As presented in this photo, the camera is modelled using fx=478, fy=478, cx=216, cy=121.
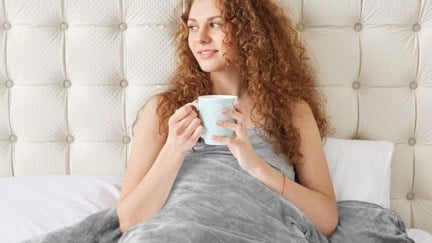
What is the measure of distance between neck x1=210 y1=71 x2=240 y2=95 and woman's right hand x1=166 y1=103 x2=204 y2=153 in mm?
312

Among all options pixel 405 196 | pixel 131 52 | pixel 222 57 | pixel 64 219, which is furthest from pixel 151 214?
pixel 405 196

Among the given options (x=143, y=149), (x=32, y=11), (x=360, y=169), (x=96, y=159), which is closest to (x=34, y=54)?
(x=32, y=11)

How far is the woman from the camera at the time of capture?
3.71ft

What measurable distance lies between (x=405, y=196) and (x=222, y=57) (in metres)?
→ 0.77

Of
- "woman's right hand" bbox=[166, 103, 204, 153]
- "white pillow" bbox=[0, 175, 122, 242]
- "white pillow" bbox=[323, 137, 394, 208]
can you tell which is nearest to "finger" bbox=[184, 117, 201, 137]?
"woman's right hand" bbox=[166, 103, 204, 153]

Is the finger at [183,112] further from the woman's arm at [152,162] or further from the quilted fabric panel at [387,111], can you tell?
the quilted fabric panel at [387,111]

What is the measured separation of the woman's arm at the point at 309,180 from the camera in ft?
Result: 3.75

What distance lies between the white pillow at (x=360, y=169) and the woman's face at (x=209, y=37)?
457mm

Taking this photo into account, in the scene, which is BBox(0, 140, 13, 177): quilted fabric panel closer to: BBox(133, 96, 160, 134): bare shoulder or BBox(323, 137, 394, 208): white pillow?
BBox(133, 96, 160, 134): bare shoulder

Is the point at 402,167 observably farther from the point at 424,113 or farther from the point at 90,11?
the point at 90,11

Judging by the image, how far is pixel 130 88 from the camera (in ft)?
4.74

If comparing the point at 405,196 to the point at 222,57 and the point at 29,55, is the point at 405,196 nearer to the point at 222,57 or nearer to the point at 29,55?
the point at 222,57

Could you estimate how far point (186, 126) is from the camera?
39.1 inches

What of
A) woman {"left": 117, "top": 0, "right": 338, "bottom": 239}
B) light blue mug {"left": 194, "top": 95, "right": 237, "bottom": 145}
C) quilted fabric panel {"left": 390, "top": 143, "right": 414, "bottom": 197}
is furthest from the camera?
quilted fabric panel {"left": 390, "top": 143, "right": 414, "bottom": 197}
